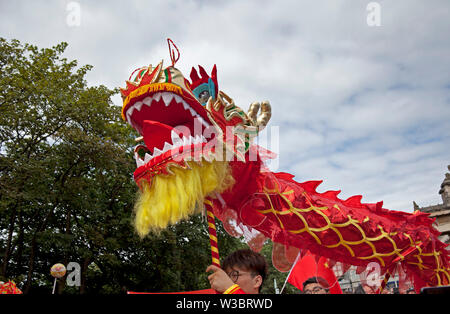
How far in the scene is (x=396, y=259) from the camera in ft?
11.2

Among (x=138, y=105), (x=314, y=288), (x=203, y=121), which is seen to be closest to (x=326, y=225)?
(x=314, y=288)

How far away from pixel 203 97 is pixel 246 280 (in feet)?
5.31

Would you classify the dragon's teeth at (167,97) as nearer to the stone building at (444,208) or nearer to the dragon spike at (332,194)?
the dragon spike at (332,194)

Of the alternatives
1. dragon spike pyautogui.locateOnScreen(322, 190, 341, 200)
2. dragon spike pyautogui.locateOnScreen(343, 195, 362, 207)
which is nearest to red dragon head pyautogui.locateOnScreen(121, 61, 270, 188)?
dragon spike pyautogui.locateOnScreen(322, 190, 341, 200)

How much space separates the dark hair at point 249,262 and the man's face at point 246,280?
2 centimetres

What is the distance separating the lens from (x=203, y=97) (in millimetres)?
3160

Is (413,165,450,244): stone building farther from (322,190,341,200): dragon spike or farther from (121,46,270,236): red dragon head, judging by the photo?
(121,46,270,236): red dragon head

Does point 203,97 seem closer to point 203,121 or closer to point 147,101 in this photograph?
point 203,121

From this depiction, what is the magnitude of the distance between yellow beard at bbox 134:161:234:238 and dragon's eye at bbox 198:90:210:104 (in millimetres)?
664

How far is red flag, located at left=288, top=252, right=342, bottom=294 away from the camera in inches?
145

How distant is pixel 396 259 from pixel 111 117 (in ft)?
31.3

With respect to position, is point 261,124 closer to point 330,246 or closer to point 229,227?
point 229,227

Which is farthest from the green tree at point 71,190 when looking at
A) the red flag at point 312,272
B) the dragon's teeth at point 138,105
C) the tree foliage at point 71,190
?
the dragon's teeth at point 138,105
